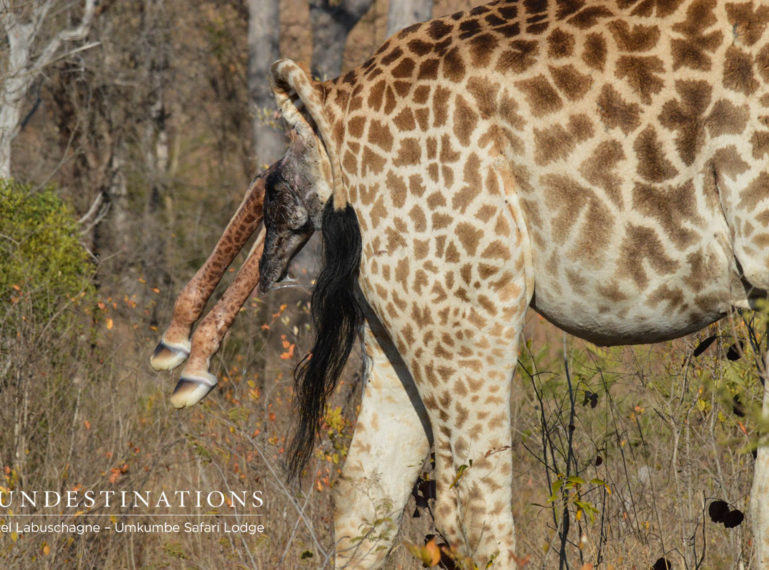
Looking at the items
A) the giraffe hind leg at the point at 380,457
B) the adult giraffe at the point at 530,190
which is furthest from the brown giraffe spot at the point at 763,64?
the giraffe hind leg at the point at 380,457

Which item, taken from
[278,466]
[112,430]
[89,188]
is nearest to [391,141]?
[278,466]

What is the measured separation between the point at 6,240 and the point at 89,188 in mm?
5464

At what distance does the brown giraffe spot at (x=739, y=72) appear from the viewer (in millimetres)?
2691

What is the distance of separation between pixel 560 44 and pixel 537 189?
42cm

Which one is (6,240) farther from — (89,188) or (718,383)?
(89,188)

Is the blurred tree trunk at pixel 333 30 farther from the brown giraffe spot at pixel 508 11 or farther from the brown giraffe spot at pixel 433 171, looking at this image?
the brown giraffe spot at pixel 433 171

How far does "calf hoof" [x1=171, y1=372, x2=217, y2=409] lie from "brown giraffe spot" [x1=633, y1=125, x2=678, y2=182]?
154 cm

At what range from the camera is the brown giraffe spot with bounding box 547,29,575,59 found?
2.91 metres

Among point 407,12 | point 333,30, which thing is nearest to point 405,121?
point 407,12

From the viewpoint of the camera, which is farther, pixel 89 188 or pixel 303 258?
pixel 89 188

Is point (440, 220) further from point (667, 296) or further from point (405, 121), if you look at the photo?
point (667, 296)

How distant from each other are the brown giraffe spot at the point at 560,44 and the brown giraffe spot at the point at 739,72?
0.43m

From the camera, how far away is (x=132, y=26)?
12508mm

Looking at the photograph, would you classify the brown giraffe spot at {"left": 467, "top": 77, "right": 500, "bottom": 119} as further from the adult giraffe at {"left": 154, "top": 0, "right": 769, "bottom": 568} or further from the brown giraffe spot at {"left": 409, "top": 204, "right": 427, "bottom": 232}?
the brown giraffe spot at {"left": 409, "top": 204, "right": 427, "bottom": 232}
